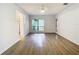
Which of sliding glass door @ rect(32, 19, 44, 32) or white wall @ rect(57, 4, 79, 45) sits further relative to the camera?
sliding glass door @ rect(32, 19, 44, 32)

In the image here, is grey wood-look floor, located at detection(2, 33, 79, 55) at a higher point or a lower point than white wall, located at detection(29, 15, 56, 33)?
lower

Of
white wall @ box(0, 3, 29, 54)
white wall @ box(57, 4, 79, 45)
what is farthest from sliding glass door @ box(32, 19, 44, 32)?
white wall @ box(0, 3, 29, 54)

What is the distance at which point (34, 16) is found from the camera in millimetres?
15414

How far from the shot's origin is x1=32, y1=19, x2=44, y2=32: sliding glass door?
1573 centimetres

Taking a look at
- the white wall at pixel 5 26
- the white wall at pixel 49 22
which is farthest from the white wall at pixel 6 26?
the white wall at pixel 49 22

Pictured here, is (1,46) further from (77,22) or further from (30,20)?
(30,20)

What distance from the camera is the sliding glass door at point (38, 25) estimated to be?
15.7 metres

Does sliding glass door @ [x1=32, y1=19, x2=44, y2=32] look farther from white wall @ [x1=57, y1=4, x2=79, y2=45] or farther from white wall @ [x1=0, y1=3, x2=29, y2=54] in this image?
white wall @ [x1=0, y1=3, x2=29, y2=54]

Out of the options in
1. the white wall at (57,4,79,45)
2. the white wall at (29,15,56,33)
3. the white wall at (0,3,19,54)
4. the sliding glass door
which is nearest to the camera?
the white wall at (0,3,19,54)

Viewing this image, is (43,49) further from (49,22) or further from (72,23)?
(49,22)

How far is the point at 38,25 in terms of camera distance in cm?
1597

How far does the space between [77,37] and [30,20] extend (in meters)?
9.68

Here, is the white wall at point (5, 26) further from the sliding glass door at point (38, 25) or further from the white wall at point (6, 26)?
the sliding glass door at point (38, 25)
